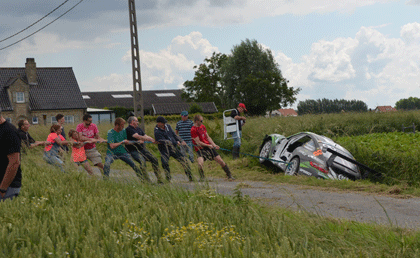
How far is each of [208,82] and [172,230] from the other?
72960mm

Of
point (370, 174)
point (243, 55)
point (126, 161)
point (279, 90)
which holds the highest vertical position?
point (243, 55)

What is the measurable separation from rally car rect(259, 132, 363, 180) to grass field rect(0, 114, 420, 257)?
5.45 m

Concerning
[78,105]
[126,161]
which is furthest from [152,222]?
[78,105]

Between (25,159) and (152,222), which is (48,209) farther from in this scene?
(25,159)

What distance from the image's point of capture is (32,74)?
178 feet

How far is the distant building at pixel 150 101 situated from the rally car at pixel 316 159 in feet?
185

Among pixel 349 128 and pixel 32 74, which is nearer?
pixel 349 128

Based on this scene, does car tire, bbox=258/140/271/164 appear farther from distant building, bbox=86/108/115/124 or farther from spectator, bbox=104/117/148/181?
distant building, bbox=86/108/115/124

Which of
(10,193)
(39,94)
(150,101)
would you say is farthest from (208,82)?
(10,193)

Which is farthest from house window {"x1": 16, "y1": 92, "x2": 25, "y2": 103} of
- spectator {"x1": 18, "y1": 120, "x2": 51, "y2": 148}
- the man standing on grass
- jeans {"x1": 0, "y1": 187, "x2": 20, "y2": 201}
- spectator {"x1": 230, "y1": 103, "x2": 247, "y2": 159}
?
the man standing on grass

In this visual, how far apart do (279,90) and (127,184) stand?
2343 inches

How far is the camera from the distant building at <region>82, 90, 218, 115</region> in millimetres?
71688

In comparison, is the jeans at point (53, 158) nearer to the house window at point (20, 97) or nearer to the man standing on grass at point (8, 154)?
the man standing on grass at point (8, 154)

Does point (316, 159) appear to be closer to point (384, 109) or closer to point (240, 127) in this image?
point (240, 127)
